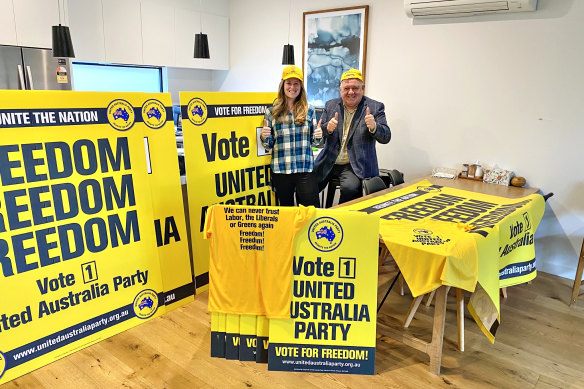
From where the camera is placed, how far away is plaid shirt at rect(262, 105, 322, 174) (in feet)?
10.4

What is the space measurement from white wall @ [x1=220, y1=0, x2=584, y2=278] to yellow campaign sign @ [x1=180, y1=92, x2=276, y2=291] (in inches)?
56.8

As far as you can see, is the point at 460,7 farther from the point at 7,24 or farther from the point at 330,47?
the point at 7,24

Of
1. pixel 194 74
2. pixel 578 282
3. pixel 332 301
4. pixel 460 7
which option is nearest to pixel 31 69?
pixel 194 74

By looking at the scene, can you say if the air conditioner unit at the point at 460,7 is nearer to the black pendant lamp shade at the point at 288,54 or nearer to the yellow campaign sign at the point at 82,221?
the black pendant lamp shade at the point at 288,54

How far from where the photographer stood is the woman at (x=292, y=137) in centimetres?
313

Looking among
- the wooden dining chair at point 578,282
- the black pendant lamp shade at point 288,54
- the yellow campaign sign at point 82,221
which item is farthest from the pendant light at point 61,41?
the wooden dining chair at point 578,282

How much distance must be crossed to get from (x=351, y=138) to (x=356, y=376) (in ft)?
6.42

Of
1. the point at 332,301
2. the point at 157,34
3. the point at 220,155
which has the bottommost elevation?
the point at 332,301

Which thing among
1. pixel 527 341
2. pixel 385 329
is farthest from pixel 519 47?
pixel 385 329

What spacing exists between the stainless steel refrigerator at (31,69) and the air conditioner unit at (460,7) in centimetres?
334

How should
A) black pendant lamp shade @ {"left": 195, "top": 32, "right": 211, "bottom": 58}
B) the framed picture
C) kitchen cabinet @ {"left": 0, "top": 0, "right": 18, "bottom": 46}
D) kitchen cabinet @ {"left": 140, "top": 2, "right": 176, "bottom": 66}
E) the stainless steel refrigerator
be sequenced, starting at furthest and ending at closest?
kitchen cabinet @ {"left": 140, "top": 2, "right": 176, "bottom": 66}, the framed picture, black pendant lamp shade @ {"left": 195, "top": 32, "right": 211, "bottom": 58}, the stainless steel refrigerator, kitchen cabinet @ {"left": 0, "top": 0, "right": 18, "bottom": 46}

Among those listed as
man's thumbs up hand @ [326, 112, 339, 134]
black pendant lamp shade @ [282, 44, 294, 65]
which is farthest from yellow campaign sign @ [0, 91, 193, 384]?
black pendant lamp shade @ [282, 44, 294, 65]

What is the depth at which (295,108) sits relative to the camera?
3.14 metres

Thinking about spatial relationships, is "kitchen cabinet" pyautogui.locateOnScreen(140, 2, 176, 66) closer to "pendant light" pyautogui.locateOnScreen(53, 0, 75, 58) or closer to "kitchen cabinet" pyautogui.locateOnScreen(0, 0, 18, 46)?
"kitchen cabinet" pyautogui.locateOnScreen(0, 0, 18, 46)
